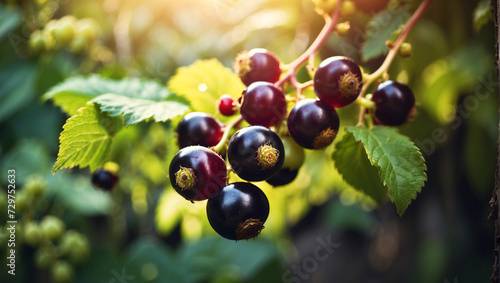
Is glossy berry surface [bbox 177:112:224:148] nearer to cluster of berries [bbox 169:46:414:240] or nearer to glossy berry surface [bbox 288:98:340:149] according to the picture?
cluster of berries [bbox 169:46:414:240]

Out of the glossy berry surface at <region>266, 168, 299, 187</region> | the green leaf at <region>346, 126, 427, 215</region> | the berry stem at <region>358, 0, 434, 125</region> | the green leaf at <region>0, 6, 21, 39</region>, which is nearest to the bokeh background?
the green leaf at <region>0, 6, 21, 39</region>

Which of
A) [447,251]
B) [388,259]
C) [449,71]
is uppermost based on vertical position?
[449,71]

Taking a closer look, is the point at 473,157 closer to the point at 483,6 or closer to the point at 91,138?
the point at 483,6

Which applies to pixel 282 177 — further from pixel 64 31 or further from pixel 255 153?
pixel 64 31

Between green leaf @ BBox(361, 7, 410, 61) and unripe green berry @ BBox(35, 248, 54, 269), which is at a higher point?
green leaf @ BBox(361, 7, 410, 61)

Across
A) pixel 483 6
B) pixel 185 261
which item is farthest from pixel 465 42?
pixel 185 261

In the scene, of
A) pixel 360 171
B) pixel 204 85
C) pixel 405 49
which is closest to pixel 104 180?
pixel 204 85
